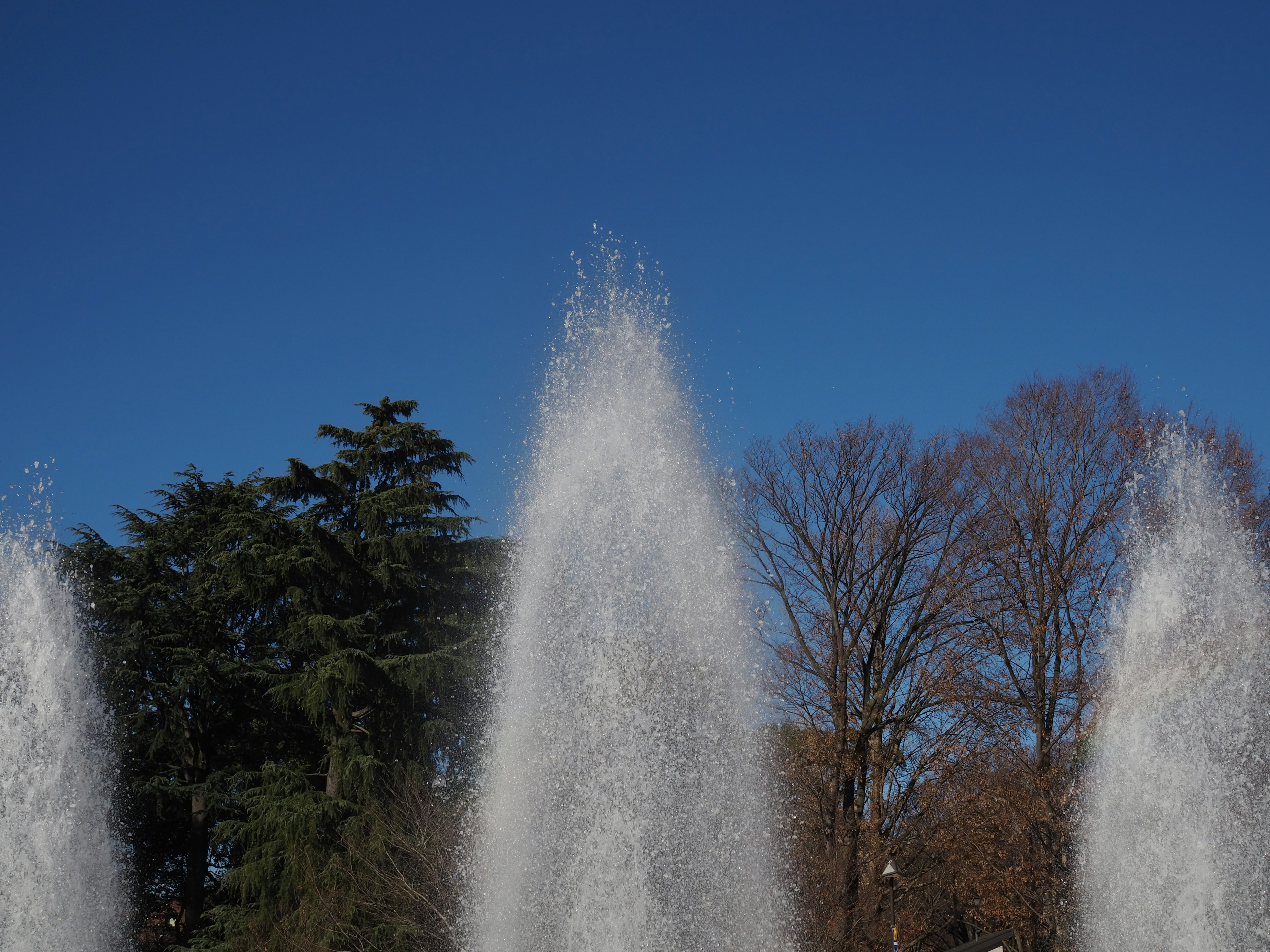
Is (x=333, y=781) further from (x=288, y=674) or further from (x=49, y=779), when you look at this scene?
(x=49, y=779)

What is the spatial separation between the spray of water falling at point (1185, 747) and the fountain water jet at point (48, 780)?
61.1 feet

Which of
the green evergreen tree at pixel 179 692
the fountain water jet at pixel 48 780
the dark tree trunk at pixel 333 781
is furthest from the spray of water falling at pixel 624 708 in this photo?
the green evergreen tree at pixel 179 692

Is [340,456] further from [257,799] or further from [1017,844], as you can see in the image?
[1017,844]

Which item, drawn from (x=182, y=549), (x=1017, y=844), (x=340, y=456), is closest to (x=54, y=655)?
(x=340, y=456)

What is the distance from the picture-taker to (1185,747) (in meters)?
16.5

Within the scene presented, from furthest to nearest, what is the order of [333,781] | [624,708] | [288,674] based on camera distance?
[288,674] < [333,781] < [624,708]

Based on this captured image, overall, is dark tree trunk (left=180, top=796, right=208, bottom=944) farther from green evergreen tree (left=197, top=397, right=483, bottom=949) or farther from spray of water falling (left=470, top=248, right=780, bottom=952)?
spray of water falling (left=470, top=248, right=780, bottom=952)

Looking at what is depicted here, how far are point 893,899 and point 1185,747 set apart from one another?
6545 mm

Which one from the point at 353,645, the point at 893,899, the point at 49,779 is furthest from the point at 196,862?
the point at 893,899

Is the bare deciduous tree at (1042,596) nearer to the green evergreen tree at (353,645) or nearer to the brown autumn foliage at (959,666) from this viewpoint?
the brown autumn foliage at (959,666)

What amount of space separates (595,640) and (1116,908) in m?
10.2

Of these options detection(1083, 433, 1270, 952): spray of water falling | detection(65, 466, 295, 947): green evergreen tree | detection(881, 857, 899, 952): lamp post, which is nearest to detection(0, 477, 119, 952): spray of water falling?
detection(65, 466, 295, 947): green evergreen tree

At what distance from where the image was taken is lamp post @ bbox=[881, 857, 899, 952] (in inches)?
766

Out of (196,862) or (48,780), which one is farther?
(196,862)
